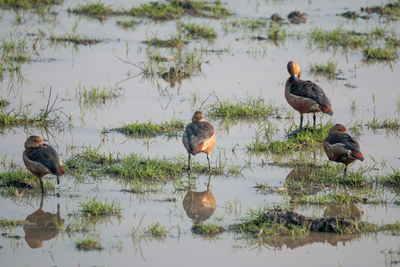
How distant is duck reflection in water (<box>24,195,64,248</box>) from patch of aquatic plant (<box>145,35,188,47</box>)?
794 cm

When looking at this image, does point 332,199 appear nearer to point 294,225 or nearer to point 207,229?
point 294,225

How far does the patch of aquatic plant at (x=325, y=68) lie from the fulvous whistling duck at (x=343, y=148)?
481cm

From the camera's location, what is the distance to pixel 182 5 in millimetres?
18531

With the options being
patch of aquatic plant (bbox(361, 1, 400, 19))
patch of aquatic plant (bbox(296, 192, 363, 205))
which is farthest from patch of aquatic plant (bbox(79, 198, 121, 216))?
patch of aquatic plant (bbox(361, 1, 400, 19))

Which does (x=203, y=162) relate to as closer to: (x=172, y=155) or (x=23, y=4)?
(x=172, y=155)

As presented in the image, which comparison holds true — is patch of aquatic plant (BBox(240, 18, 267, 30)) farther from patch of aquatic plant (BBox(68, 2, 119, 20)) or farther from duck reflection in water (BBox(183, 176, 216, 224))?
duck reflection in water (BBox(183, 176, 216, 224))

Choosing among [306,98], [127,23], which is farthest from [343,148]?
[127,23]

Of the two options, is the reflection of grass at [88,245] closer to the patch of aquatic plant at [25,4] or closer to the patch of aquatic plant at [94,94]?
the patch of aquatic plant at [94,94]

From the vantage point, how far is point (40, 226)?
750 cm

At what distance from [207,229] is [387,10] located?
43.4ft

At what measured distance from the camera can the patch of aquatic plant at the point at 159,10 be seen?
18031 millimetres

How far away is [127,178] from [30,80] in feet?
16.4

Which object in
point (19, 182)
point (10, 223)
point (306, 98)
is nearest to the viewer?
point (10, 223)

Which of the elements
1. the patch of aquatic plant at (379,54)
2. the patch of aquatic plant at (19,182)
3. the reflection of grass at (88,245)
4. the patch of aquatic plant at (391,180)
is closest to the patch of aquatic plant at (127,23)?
the patch of aquatic plant at (379,54)
